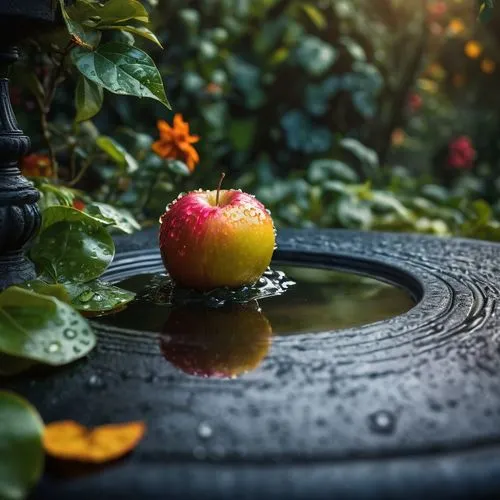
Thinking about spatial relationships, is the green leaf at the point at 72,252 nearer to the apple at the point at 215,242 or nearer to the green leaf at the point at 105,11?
the apple at the point at 215,242

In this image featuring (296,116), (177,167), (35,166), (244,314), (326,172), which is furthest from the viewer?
(296,116)

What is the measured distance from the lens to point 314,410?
27.1 inches

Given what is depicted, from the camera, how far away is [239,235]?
112cm

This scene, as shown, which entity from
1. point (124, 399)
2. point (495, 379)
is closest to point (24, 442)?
point (124, 399)

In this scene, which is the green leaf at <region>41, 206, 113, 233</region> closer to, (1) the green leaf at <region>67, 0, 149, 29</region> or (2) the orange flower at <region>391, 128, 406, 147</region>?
(1) the green leaf at <region>67, 0, 149, 29</region>

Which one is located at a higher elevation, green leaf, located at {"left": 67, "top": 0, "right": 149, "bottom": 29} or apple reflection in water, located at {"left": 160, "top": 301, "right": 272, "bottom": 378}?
green leaf, located at {"left": 67, "top": 0, "right": 149, "bottom": 29}

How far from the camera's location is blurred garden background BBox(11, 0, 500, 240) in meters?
2.41

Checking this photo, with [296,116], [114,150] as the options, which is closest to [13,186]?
[114,150]

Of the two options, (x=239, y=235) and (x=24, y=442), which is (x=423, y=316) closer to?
(x=239, y=235)

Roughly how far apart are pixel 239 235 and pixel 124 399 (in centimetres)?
45

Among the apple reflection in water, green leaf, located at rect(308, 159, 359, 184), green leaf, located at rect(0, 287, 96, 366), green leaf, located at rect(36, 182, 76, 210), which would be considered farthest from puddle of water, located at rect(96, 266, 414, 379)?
green leaf, located at rect(308, 159, 359, 184)

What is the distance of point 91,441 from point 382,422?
10.9 inches

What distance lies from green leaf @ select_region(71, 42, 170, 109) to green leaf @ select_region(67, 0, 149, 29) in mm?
45

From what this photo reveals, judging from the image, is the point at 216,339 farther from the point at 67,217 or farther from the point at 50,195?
the point at 50,195
